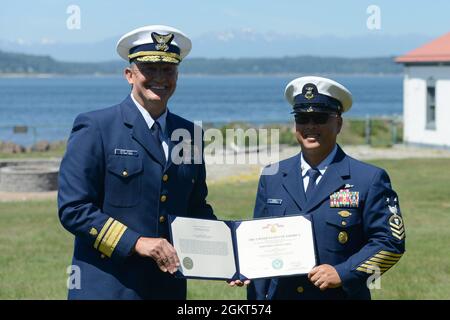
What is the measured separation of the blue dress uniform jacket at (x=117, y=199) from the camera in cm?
485

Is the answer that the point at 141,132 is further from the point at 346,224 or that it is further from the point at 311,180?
the point at 346,224

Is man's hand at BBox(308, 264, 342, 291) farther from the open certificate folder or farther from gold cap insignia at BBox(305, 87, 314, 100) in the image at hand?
gold cap insignia at BBox(305, 87, 314, 100)

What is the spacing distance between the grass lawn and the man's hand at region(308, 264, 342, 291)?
4.31m

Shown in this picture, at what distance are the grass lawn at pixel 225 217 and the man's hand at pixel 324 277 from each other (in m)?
4.31

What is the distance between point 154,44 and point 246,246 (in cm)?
112

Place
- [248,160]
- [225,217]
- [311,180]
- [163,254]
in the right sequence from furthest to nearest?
[248,160], [225,217], [311,180], [163,254]

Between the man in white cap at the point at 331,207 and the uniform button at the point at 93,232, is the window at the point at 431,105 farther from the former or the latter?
the uniform button at the point at 93,232

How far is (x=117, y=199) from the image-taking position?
4988mm

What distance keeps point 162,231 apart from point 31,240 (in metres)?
8.45

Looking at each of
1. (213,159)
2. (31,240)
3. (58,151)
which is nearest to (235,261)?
(31,240)

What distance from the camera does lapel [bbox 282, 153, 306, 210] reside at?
5.18m

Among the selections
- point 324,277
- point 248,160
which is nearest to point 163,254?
point 324,277

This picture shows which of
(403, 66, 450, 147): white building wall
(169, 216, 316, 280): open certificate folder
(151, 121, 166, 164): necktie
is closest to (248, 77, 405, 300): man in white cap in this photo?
(169, 216, 316, 280): open certificate folder

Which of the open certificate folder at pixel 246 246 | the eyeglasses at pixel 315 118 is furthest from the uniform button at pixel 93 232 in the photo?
the eyeglasses at pixel 315 118
